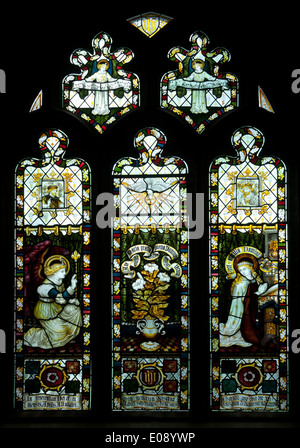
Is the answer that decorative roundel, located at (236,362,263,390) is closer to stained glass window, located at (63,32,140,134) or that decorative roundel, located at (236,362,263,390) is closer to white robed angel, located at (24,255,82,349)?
white robed angel, located at (24,255,82,349)

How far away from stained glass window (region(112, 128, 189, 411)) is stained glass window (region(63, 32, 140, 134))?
0.40 metres

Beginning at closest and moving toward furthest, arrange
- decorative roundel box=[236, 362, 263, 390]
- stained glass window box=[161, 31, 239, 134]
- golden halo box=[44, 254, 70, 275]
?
decorative roundel box=[236, 362, 263, 390] → golden halo box=[44, 254, 70, 275] → stained glass window box=[161, 31, 239, 134]

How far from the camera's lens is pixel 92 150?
16.2ft

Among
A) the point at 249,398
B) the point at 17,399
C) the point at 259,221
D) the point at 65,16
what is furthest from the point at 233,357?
the point at 65,16

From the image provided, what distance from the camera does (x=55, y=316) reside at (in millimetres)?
4809

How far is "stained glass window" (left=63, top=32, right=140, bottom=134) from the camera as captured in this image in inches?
197

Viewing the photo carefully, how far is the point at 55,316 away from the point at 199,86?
2012 millimetres

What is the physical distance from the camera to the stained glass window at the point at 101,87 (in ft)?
16.4

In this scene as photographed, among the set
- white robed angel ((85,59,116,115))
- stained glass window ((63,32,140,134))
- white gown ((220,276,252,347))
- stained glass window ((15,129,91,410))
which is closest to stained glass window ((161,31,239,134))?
stained glass window ((63,32,140,134))

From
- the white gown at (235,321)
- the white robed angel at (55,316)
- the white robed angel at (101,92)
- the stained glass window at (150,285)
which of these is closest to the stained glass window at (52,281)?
the white robed angel at (55,316)

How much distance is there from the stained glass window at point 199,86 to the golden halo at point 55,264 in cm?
137

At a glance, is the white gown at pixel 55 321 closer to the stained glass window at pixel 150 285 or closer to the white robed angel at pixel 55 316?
the white robed angel at pixel 55 316

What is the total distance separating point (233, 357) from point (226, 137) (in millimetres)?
1605

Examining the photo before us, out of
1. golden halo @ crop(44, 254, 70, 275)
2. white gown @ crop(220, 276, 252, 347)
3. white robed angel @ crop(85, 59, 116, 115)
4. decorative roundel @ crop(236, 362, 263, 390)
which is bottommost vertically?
decorative roundel @ crop(236, 362, 263, 390)
